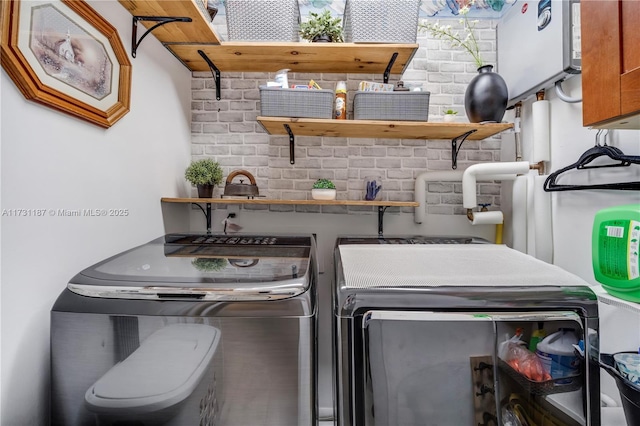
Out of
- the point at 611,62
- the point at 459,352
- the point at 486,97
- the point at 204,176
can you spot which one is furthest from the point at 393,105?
the point at 459,352

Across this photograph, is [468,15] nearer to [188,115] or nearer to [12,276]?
[188,115]

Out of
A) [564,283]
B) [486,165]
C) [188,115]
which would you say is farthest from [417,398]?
[188,115]

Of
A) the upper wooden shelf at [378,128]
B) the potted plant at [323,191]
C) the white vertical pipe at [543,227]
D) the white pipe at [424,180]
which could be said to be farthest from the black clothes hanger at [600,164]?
the potted plant at [323,191]

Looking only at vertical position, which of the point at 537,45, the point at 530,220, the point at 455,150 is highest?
the point at 537,45

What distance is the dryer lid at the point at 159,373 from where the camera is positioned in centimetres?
84

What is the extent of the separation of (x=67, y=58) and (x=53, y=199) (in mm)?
475

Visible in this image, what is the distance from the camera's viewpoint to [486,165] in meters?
1.78

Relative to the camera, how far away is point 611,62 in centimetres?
93

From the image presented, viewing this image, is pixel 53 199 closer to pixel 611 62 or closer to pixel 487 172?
pixel 611 62

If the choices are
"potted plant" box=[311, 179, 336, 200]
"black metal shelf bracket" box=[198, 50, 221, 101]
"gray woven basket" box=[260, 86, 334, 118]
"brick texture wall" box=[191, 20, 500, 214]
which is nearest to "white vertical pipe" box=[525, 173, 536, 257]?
"brick texture wall" box=[191, 20, 500, 214]

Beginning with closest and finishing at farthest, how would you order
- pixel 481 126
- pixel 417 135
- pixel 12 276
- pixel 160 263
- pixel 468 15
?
1. pixel 12 276
2. pixel 160 263
3. pixel 481 126
4. pixel 417 135
5. pixel 468 15

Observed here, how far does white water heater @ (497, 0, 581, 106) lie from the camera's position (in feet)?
4.74

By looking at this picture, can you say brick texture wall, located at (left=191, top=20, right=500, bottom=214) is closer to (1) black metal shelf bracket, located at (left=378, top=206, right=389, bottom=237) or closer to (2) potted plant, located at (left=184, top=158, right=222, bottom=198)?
(1) black metal shelf bracket, located at (left=378, top=206, right=389, bottom=237)

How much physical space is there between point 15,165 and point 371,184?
1565 millimetres
